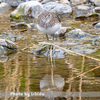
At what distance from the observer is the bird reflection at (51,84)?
3.89 m

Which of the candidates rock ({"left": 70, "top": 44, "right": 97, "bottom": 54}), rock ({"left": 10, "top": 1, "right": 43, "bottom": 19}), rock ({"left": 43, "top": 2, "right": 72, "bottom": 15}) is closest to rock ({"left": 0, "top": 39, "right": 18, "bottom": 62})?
rock ({"left": 70, "top": 44, "right": 97, "bottom": 54})

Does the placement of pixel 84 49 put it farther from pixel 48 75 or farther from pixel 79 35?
pixel 48 75

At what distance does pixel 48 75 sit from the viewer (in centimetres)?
498

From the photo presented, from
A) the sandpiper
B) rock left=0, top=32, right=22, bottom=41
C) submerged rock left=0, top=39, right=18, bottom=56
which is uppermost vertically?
the sandpiper

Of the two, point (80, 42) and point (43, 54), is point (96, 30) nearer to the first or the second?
point (80, 42)

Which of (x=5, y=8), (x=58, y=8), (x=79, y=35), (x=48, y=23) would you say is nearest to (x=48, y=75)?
(x=48, y=23)

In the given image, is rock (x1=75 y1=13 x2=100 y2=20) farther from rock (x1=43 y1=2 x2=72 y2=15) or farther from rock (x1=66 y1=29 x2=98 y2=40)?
rock (x1=66 y1=29 x2=98 y2=40)

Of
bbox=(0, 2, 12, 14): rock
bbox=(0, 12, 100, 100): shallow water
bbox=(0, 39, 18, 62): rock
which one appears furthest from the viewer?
bbox=(0, 2, 12, 14): rock

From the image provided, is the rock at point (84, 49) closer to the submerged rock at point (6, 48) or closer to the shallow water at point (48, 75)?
the shallow water at point (48, 75)

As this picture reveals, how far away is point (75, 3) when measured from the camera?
59.8 ft

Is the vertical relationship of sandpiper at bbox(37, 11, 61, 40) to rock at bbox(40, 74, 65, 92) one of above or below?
above

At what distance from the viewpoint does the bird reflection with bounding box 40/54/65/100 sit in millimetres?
3892

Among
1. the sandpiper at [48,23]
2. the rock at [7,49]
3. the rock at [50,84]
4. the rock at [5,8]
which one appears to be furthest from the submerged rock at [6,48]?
the rock at [5,8]

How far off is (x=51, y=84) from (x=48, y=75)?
1.96 ft
